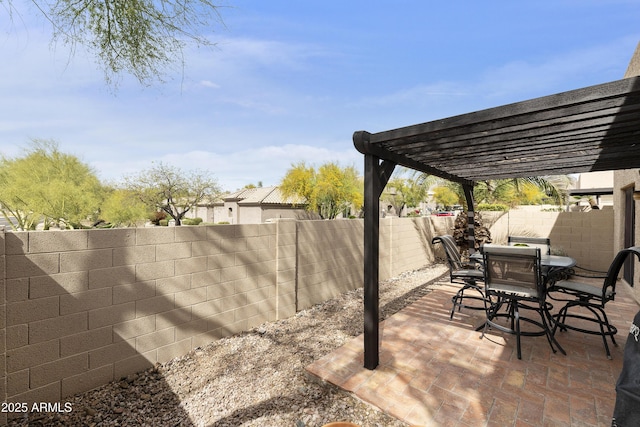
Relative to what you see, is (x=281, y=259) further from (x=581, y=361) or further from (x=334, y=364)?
(x=581, y=361)

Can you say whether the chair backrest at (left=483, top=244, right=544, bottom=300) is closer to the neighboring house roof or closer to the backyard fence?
the backyard fence

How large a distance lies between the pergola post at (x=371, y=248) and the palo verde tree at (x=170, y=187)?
32637mm

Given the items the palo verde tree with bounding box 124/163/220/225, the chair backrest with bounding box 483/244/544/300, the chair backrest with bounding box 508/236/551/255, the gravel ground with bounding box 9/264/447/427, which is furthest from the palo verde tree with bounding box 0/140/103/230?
the chair backrest with bounding box 508/236/551/255

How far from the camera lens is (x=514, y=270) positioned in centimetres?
347

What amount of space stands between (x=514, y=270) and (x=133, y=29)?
4950mm

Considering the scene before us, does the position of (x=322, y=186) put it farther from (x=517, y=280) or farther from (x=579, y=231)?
(x=517, y=280)

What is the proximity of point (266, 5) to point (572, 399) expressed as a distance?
17.7 feet

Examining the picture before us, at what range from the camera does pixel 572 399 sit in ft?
7.96

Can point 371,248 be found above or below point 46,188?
below

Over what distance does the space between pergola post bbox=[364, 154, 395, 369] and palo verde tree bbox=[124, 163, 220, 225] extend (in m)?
32.6

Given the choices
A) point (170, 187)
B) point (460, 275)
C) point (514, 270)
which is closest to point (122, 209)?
point (170, 187)

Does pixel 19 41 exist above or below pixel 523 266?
above

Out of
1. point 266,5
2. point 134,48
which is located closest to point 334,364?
point 134,48

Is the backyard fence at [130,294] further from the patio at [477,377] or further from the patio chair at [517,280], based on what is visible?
the patio chair at [517,280]
